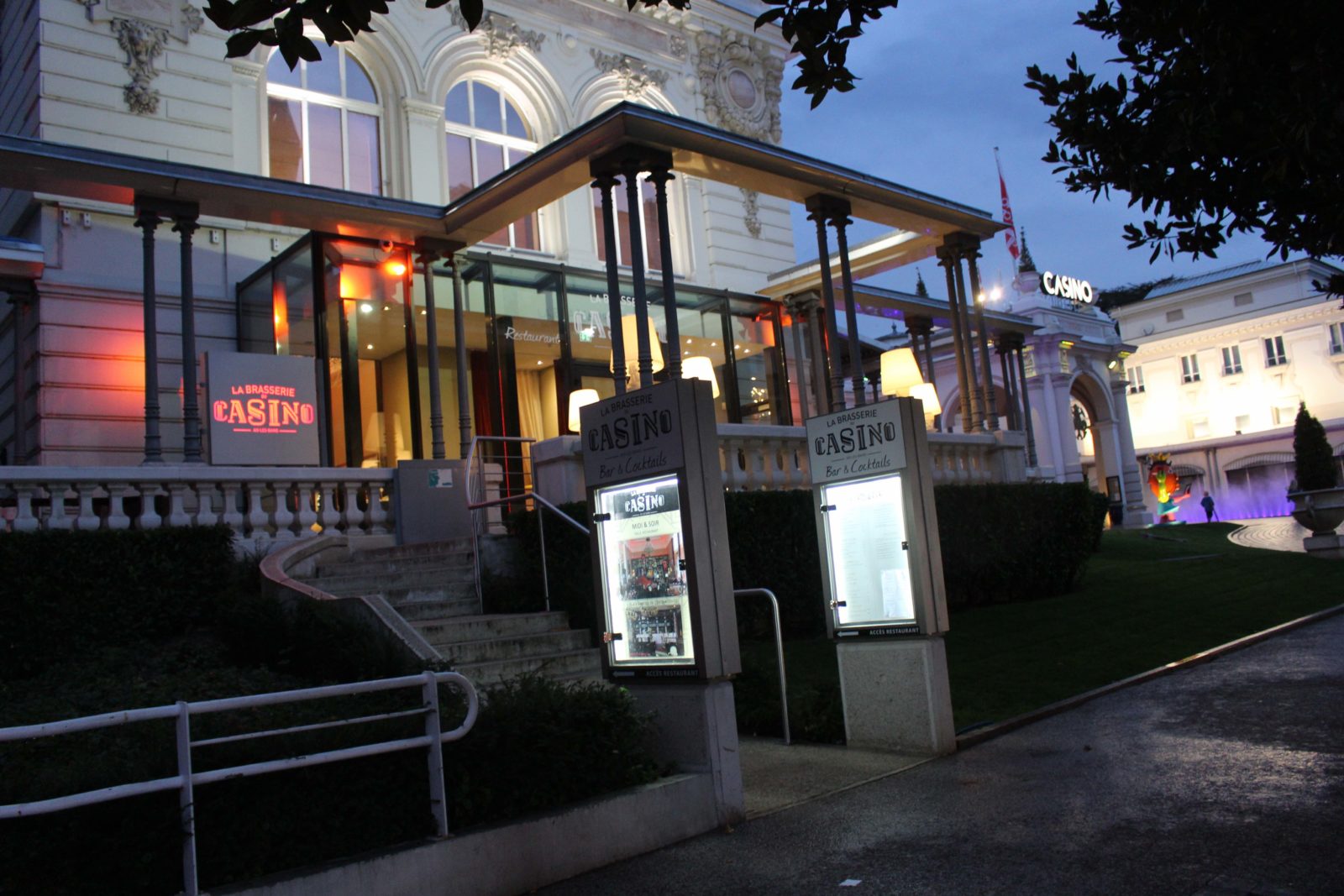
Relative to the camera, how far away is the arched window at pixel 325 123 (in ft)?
62.6

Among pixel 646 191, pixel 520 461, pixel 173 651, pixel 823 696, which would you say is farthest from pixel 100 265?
pixel 823 696

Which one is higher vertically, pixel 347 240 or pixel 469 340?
pixel 347 240

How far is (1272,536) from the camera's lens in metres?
32.9

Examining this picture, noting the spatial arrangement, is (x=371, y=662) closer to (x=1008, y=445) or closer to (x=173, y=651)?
(x=173, y=651)

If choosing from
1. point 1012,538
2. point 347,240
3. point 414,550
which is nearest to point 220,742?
point 414,550

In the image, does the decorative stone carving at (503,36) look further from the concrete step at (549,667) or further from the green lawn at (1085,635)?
the concrete step at (549,667)

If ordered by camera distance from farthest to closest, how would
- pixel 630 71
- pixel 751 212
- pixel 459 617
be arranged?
pixel 751 212, pixel 630 71, pixel 459 617

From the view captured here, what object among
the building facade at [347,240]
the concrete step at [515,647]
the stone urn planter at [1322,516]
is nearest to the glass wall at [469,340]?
the building facade at [347,240]

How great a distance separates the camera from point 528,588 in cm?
1090

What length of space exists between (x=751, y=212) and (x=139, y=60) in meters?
13.1

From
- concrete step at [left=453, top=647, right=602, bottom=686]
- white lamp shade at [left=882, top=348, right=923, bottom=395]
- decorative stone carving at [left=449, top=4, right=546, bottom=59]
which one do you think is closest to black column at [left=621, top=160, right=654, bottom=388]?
concrete step at [left=453, top=647, right=602, bottom=686]

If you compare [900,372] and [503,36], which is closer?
[900,372]

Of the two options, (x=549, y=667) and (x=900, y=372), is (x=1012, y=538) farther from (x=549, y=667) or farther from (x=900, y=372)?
(x=549, y=667)

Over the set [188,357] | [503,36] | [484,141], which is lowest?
[188,357]
